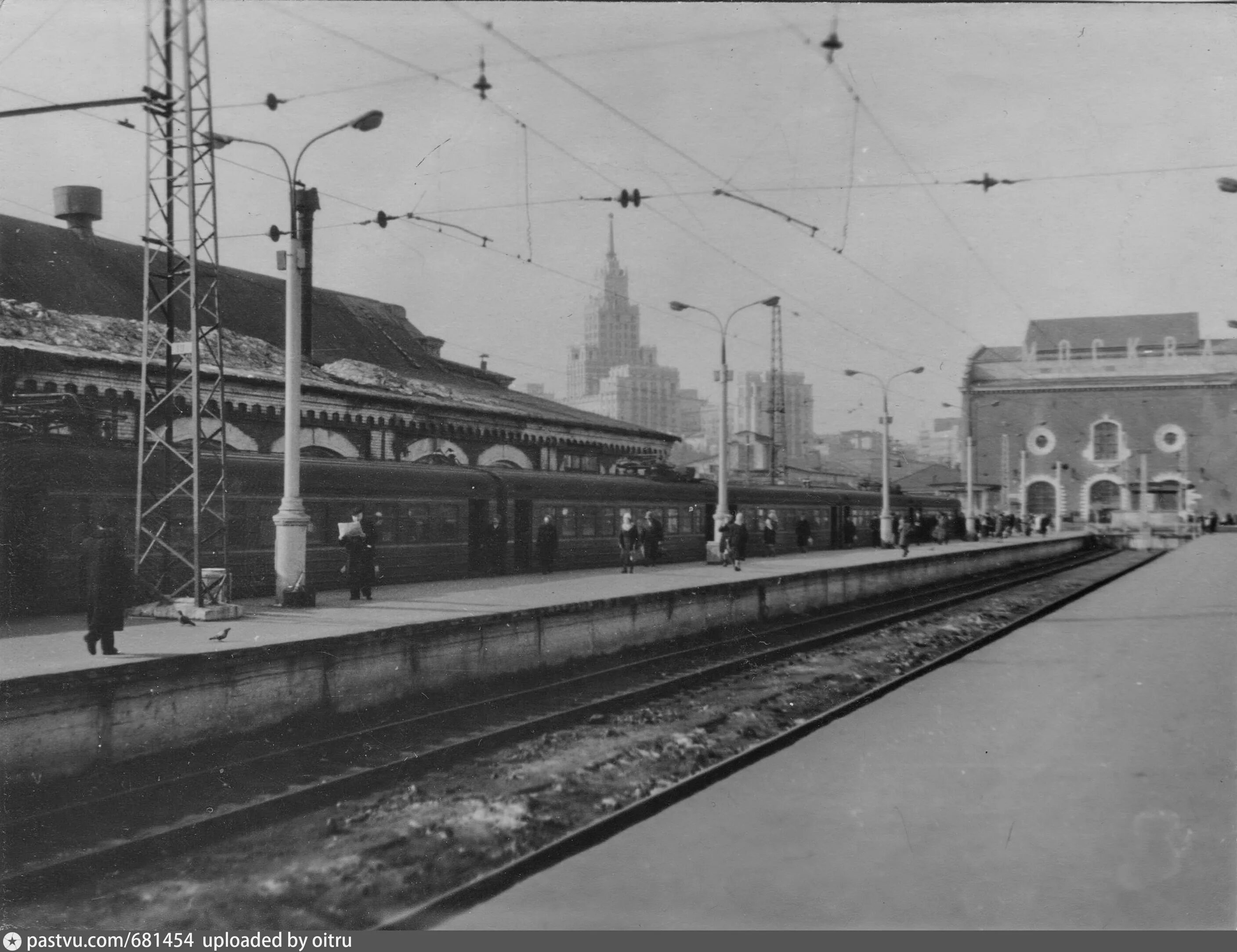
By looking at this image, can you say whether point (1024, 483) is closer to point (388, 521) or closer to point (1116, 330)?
point (1116, 330)

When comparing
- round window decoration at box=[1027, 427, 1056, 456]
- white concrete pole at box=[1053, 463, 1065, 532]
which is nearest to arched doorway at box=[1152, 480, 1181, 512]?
white concrete pole at box=[1053, 463, 1065, 532]

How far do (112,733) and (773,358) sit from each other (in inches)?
2238

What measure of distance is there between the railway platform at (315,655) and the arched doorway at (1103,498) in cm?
7061

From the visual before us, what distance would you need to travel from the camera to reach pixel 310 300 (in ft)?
97.0

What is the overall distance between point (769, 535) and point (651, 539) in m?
9.76

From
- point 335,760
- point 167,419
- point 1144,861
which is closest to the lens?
point 1144,861

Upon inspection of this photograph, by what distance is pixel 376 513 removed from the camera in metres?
21.6

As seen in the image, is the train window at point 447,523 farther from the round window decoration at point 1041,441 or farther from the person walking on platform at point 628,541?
the round window decoration at point 1041,441

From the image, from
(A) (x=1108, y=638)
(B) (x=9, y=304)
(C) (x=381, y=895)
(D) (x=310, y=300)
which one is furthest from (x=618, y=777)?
(D) (x=310, y=300)

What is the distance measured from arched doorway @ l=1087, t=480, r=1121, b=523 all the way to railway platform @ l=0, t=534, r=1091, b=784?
70.6m

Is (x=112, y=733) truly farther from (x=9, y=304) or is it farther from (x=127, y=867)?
(x=9, y=304)

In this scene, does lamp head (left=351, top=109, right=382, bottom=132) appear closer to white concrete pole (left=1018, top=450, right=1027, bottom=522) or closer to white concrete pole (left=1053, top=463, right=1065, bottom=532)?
white concrete pole (left=1018, top=450, right=1027, bottom=522)

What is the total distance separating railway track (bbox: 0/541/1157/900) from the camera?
23.0ft

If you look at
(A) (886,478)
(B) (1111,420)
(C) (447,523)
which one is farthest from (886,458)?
(B) (1111,420)
